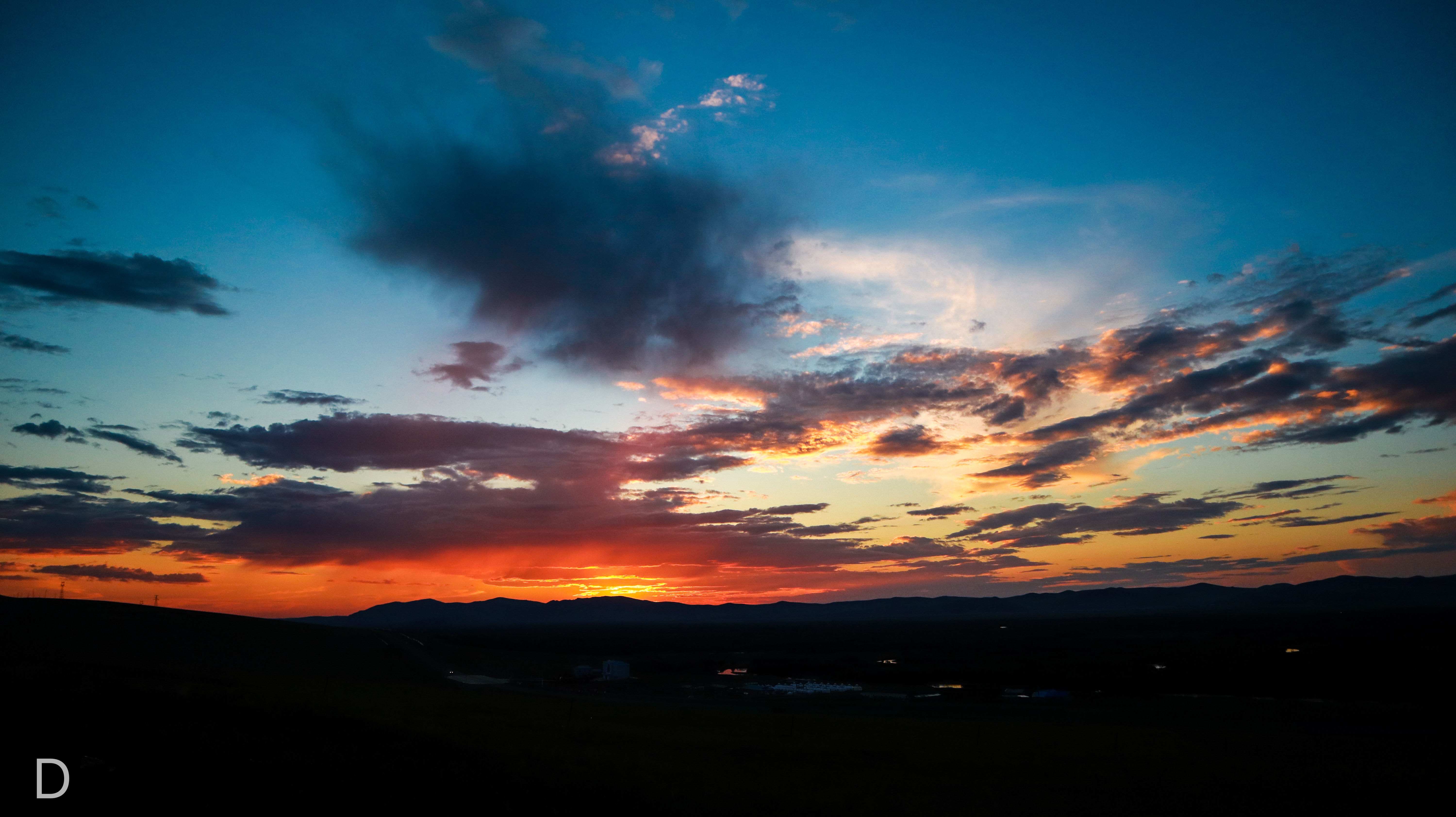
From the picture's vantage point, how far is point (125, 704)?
2788 cm

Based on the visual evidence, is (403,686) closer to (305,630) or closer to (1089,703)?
(1089,703)

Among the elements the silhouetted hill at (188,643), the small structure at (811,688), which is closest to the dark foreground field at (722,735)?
the silhouetted hill at (188,643)

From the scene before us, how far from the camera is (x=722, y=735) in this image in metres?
41.2

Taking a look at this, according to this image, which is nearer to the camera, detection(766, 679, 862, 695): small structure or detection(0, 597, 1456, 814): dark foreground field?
detection(0, 597, 1456, 814): dark foreground field

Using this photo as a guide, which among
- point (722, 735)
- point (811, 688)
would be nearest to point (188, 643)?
point (811, 688)

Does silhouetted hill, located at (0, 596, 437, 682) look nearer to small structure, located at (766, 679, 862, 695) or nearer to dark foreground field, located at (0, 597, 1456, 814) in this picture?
dark foreground field, located at (0, 597, 1456, 814)

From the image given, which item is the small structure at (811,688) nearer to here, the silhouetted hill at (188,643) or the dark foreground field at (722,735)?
the dark foreground field at (722,735)

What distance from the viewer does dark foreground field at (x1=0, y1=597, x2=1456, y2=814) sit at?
2039cm

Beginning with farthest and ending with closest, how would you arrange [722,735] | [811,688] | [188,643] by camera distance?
[188,643]
[811,688]
[722,735]

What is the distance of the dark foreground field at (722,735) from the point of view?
20.4 m

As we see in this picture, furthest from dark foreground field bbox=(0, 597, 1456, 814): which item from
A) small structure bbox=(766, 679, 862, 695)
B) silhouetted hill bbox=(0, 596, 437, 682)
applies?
small structure bbox=(766, 679, 862, 695)

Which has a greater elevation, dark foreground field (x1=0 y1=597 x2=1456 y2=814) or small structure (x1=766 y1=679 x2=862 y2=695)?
dark foreground field (x1=0 y1=597 x2=1456 y2=814)

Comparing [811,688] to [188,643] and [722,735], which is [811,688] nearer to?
[722,735]

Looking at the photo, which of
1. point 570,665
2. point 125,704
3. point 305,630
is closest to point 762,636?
point 570,665
